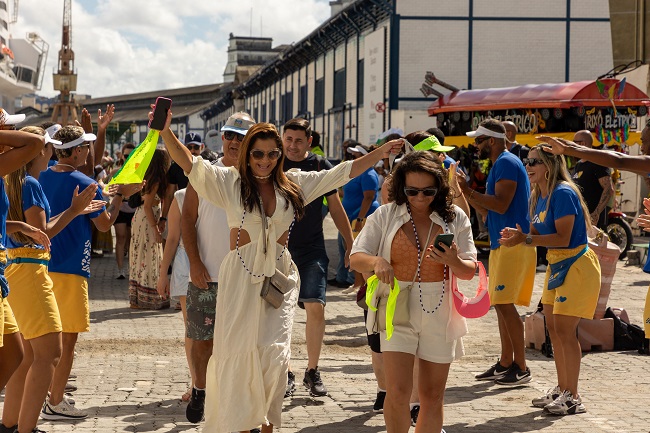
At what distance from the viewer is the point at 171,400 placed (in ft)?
25.3

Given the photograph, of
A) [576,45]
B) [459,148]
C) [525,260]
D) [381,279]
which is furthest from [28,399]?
[576,45]

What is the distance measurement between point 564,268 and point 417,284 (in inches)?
83.3

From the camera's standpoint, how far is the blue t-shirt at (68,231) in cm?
705

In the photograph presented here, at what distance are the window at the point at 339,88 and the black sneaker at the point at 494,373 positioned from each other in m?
33.1

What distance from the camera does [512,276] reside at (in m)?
8.34

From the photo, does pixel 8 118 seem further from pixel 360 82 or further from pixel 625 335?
pixel 360 82

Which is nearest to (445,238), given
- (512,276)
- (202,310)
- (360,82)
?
(202,310)

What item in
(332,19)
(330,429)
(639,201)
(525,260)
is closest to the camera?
(330,429)

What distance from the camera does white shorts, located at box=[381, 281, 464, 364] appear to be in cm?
568

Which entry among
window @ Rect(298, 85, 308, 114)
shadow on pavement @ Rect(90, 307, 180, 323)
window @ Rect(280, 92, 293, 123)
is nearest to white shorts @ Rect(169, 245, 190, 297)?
shadow on pavement @ Rect(90, 307, 180, 323)

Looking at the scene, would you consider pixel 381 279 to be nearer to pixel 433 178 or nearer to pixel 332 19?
pixel 433 178

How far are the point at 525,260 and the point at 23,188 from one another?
395cm

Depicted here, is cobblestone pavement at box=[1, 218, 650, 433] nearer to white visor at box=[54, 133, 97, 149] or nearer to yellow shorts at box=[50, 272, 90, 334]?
yellow shorts at box=[50, 272, 90, 334]

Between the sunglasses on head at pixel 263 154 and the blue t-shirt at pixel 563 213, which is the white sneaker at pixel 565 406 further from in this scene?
the sunglasses on head at pixel 263 154
